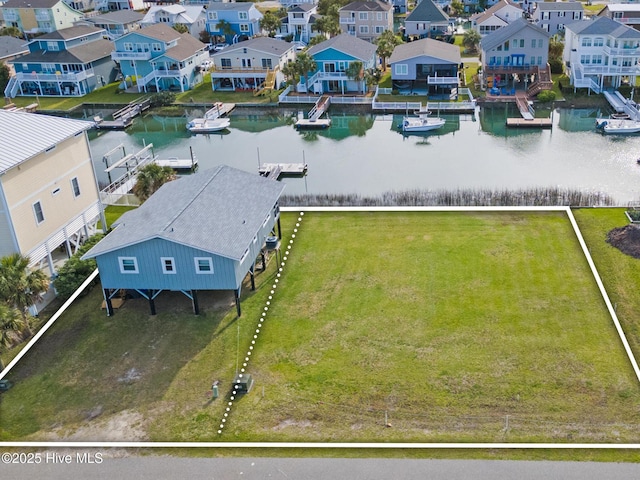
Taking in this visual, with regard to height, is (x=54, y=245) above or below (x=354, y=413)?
above

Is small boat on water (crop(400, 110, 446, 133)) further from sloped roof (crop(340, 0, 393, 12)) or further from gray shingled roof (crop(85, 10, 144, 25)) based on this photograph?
gray shingled roof (crop(85, 10, 144, 25))

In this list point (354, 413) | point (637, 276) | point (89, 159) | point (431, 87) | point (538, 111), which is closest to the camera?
point (354, 413)

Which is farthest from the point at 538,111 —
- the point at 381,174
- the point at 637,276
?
the point at 637,276

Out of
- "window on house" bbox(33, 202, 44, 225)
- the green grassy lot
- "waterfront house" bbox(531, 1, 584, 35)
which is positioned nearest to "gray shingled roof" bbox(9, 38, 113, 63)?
"window on house" bbox(33, 202, 44, 225)

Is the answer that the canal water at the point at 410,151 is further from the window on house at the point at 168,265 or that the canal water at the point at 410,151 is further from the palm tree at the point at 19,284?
the palm tree at the point at 19,284

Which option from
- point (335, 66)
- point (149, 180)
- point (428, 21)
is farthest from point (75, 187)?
point (428, 21)

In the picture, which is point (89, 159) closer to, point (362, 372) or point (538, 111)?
point (362, 372)

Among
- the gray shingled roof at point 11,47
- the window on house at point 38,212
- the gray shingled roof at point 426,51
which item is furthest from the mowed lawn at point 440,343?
the gray shingled roof at point 11,47
